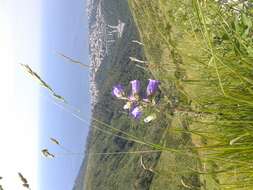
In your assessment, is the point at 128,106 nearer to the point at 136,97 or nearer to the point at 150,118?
the point at 136,97

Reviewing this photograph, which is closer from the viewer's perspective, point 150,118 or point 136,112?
point 150,118

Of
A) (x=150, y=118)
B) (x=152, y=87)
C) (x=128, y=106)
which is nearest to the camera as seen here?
(x=150, y=118)

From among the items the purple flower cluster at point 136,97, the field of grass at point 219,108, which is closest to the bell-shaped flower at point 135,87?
the purple flower cluster at point 136,97

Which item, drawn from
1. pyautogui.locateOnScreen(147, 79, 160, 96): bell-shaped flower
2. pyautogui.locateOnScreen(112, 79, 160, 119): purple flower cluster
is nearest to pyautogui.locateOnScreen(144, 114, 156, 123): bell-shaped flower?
pyautogui.locateOnScreen(112, 79, 160, 119): purple flower cluster

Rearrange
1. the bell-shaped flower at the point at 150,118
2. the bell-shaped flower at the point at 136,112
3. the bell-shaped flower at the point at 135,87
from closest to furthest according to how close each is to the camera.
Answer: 1. the bell-shaped flower at the point at 150,118
2. the bell-shaped flower at the point at 136,112
3. the bell-shaped flower at the point at 135,87

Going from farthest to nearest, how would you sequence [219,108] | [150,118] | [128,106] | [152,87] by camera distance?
[152,87]
[128,106]
[150,118]
[219,108]

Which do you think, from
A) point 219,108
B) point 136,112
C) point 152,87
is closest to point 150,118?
point 136,112

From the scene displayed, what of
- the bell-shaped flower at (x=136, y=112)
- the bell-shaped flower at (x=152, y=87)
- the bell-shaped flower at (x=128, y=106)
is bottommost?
the bell-shaped flower at (x=136, y=112)

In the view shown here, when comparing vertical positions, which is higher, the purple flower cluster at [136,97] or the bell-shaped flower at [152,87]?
the bell-shaped flower at [152,87]

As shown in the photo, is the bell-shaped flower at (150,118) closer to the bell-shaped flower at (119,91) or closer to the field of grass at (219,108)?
the field of grass at (219,108)

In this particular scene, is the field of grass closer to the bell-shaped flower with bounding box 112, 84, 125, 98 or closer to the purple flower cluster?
the purple flower cluster

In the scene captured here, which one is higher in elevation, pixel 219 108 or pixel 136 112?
pixel 219 108
